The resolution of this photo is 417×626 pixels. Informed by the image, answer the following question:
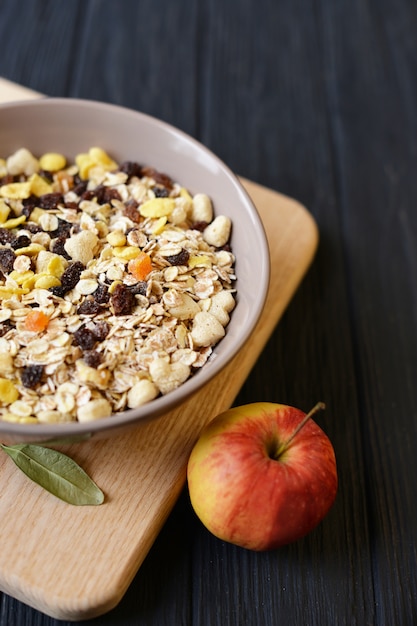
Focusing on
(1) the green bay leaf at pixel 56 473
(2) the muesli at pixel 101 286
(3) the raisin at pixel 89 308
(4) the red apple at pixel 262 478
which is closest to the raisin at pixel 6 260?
(2) the muesli at pixel 101 286

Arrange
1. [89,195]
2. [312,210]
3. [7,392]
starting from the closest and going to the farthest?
[7,392], [89,195], [312,210]

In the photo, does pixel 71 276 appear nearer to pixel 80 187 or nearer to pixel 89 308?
pixel 89 308

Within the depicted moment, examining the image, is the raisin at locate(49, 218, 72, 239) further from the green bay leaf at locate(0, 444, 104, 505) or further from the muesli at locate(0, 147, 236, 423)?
the green bay leaf at locate(0, 444, 104, 505)

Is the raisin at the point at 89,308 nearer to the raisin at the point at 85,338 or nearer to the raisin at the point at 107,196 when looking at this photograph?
the raisin at the point at 85,338

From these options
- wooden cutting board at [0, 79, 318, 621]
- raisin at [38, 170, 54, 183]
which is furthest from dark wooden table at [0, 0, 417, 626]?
raisin at [38, 170, 54, 183]

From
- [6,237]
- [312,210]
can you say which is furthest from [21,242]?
[312,210]

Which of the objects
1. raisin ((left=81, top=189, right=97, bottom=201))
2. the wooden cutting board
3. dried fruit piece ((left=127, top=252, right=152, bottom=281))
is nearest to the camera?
the wooden cutting board
